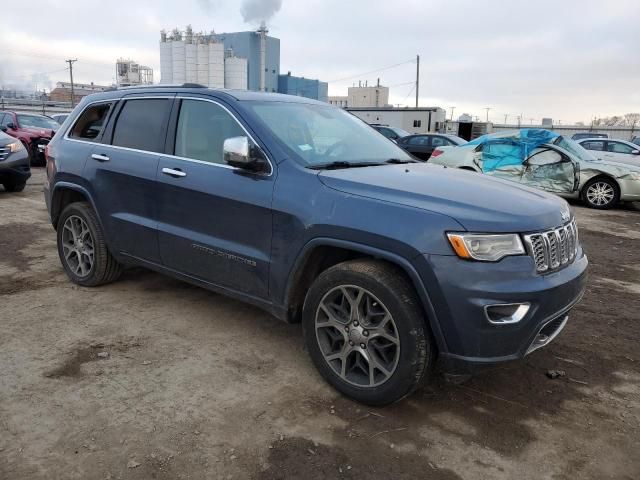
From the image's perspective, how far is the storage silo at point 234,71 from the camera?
5754cm

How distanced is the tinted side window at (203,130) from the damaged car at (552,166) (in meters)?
8.41

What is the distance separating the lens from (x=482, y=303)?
263 cm

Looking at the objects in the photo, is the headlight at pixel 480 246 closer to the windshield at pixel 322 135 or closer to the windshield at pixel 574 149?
the windshield at pixel 322 135

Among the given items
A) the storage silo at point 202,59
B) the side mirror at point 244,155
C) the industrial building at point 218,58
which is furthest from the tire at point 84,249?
the storage silo at point 202,59

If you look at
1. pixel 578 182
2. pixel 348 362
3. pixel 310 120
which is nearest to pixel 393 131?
pixel 578 182

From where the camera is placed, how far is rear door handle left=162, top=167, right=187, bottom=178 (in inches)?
152

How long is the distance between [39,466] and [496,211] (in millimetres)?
2594

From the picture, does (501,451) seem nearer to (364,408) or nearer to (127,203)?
(364,408)

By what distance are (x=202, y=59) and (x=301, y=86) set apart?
15.9 meters

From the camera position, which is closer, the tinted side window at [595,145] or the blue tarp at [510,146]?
the blue tarp at [510,146]

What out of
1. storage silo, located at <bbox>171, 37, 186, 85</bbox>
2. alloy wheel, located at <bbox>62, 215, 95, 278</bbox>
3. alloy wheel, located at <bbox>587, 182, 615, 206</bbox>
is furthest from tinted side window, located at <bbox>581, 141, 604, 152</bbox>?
storage silo, located at <bbox>171, 37, 186, 85</bbox>

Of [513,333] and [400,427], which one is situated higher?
[513,333]

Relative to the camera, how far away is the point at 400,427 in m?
2.92

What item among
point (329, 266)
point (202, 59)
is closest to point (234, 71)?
point (202, 59)
